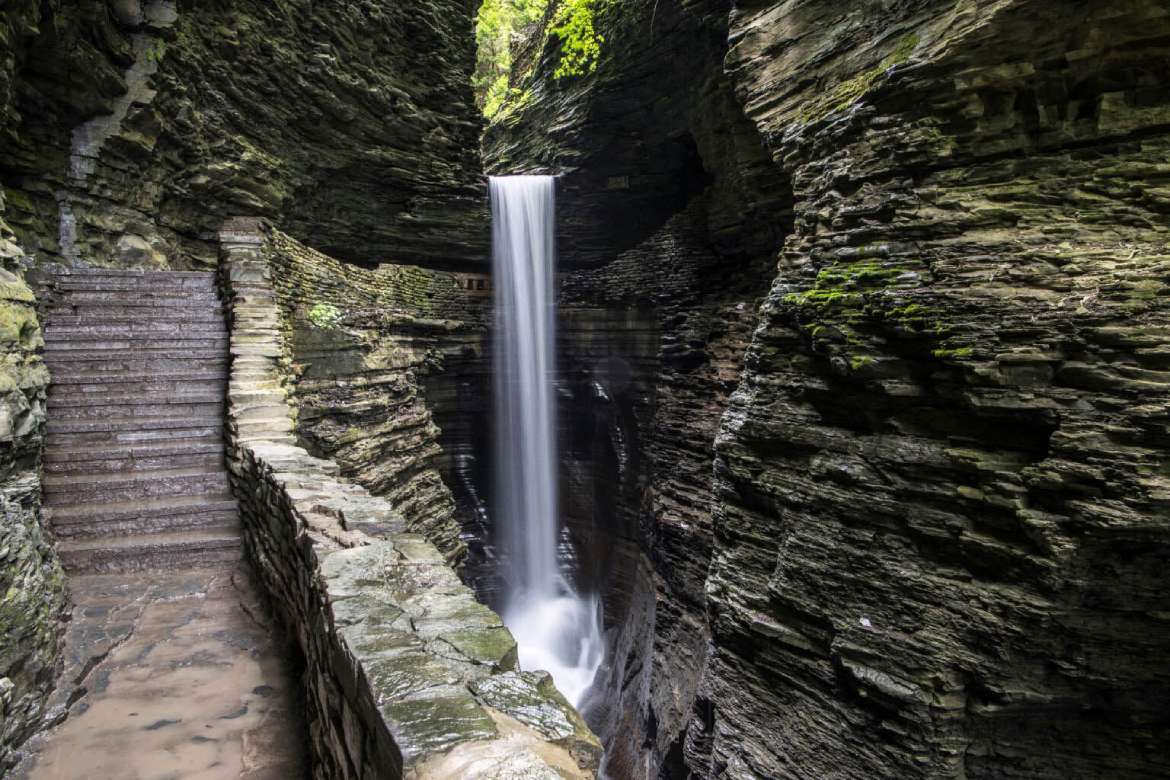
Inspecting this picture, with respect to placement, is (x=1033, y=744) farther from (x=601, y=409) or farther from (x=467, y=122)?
(x=467, y=122)

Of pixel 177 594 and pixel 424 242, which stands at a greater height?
pixel 424 242

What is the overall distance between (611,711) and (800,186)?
37.5 ft

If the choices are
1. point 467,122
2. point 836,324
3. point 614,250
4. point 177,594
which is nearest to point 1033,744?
point 836,324

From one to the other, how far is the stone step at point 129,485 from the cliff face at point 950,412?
6284 millimetres

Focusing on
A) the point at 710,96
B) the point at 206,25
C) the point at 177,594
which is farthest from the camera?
the point at 710,96

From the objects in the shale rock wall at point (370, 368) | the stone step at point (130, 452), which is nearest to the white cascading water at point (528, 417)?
the shale rock wall at point (370, 368)

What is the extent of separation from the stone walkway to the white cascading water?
11546 mm

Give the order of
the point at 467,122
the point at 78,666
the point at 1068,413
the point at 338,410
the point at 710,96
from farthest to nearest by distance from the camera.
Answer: the point at 467,122
the point at 710,96
the point at 338,410
the point at 1068,413
the point at 78,666

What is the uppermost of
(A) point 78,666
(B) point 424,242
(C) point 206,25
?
(C) point 206,25

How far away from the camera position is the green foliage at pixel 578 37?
1280 cm

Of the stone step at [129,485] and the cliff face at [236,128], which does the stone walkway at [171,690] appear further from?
the cliff face at [236,128]

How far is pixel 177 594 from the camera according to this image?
4.51 meters

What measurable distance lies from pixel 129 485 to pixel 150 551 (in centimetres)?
102

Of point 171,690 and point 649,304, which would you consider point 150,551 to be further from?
point 649,304
